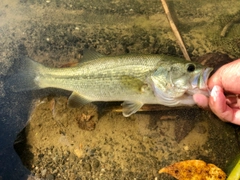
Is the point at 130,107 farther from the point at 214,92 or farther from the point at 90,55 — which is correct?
the point at 214,92

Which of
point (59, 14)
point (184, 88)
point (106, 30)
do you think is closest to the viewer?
point (184, 88)

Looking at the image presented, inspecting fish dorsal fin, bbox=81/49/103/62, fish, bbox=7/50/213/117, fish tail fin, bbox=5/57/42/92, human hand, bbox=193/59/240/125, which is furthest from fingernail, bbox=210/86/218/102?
fish tail fin, bbox=5/57/42/92

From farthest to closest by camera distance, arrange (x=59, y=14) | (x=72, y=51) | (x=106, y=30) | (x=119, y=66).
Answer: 1. (x=59, y=14)
2. (x=106, y=30)
3. (x=72, y=51)
4. (x=119, y=66)

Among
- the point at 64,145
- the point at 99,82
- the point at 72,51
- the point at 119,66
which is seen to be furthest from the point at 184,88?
the point at 72,51

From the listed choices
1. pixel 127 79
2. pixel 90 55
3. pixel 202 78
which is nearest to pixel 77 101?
pixel 90 55

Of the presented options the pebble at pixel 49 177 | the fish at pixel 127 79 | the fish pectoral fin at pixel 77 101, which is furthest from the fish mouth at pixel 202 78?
the pebble at pixel 49 177

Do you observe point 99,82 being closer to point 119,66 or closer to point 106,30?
point 119,66
